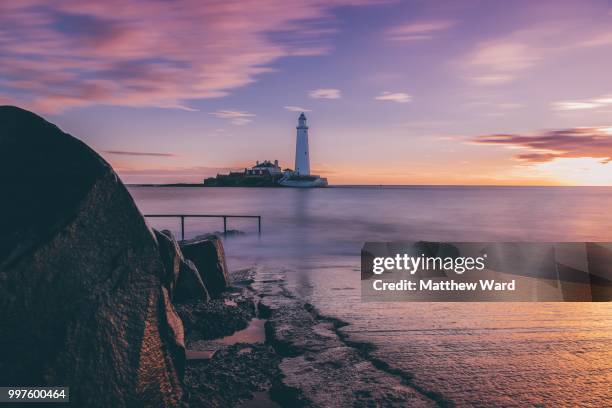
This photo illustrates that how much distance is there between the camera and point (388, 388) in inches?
134

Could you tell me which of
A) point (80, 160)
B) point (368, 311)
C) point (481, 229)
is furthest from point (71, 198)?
point (481, 229)

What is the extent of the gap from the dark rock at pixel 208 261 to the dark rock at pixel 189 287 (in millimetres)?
596

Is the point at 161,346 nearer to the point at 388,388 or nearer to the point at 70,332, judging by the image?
the point at 70,332

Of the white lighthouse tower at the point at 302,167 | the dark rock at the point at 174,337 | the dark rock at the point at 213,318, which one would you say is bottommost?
the dark rock at the point at 213,318

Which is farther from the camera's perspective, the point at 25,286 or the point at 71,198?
the point at 71,198

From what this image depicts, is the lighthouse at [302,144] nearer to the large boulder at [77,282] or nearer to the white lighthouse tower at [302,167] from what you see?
the white lighthouse tower at [302,167]

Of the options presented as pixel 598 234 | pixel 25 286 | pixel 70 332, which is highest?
pixel 25 286

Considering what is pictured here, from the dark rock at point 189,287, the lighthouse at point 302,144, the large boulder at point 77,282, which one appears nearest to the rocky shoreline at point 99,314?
the large boulder at point 77,282

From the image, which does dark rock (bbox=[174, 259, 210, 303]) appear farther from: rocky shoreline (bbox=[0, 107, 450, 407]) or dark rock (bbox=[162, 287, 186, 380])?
dark rock (bbox=[162, 287, 186, 380])

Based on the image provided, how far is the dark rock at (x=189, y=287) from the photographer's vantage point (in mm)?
6016

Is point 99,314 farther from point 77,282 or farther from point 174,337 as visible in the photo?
point 174,337

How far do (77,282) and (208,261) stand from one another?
14.3 feet

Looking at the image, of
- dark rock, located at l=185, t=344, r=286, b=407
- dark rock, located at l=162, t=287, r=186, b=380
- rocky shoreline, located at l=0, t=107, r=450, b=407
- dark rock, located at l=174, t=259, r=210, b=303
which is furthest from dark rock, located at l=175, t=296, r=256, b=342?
dark rock, located at l=162, t=287, r=186, b=380

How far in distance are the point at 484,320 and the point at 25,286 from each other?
471 centimetres
